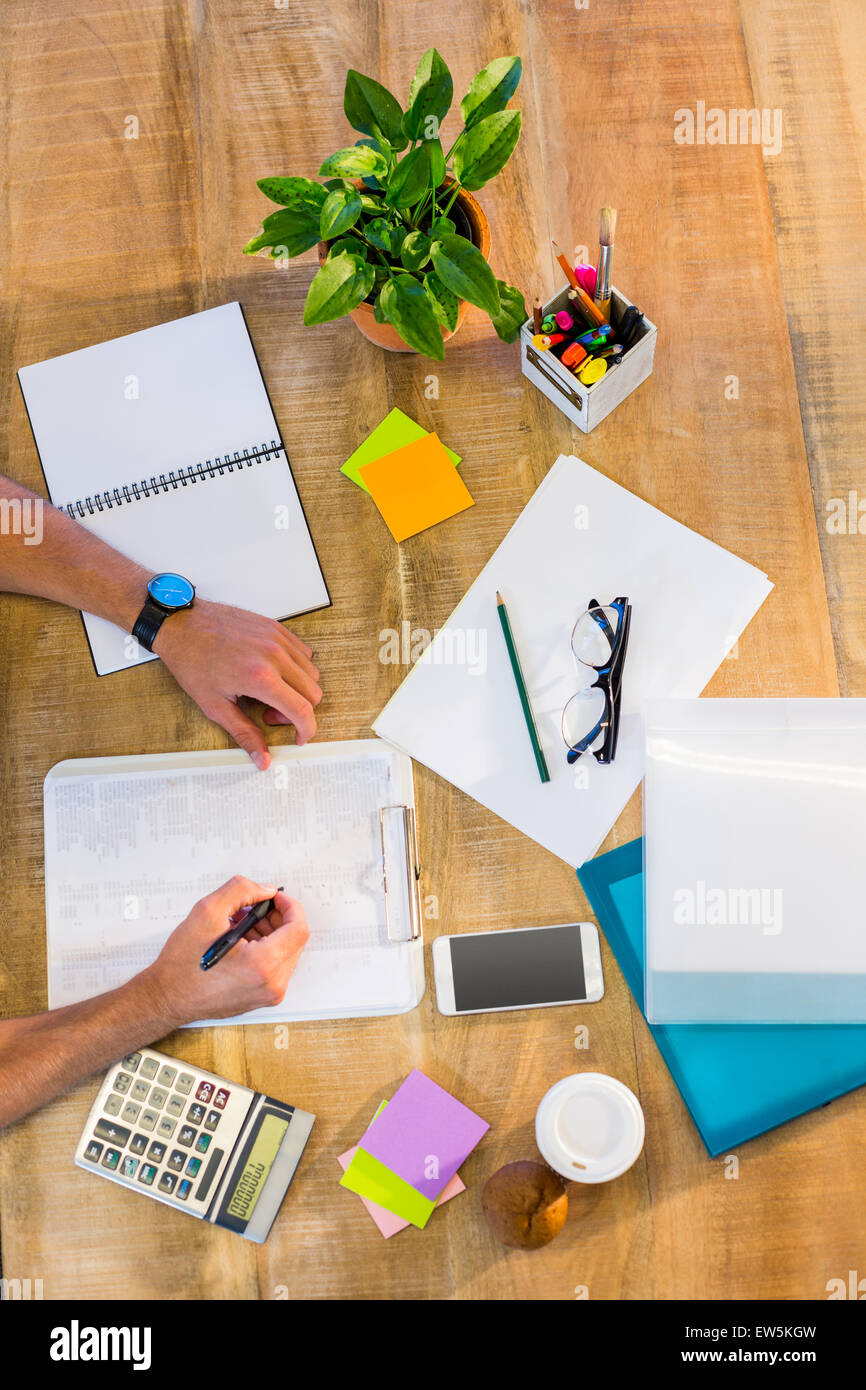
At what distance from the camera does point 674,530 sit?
3.85ft

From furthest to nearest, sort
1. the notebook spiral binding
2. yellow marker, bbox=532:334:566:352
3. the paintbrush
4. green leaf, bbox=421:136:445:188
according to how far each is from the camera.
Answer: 1. the notebook spiral binding
2. yellow marker, bbox=532:334:566:352
3. the paintbrush
4. green leaf, bbox=421:136:445:188

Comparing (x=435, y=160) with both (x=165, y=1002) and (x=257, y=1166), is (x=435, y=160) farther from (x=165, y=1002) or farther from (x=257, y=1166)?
(x=257, y=1166)

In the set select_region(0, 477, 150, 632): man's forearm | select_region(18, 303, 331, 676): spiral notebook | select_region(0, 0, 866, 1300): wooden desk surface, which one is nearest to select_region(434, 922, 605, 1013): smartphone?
select_region(0, 0, 866, 1300): wooden desk surface

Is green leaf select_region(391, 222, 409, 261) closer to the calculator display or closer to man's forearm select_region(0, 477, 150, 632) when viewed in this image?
man's forearm select_region(0, 477, 150, 632)

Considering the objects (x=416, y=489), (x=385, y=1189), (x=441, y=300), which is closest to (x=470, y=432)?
(x=416, y=489)

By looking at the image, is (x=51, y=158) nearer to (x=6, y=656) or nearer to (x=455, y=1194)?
(x=6, y=656)

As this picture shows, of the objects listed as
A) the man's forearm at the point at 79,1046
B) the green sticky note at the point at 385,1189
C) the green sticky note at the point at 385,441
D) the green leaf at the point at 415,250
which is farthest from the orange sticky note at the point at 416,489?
the green sticky note at the point at 385,1189

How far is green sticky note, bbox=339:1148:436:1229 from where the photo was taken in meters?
1.06

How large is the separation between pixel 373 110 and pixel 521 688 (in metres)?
0.62

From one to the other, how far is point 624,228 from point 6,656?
0.93 m

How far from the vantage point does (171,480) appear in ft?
4.01

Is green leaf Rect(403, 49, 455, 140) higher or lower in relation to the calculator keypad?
higher

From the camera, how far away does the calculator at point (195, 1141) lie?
3.51 ft

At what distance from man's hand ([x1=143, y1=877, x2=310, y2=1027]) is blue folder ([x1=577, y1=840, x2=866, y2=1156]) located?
42 cm
